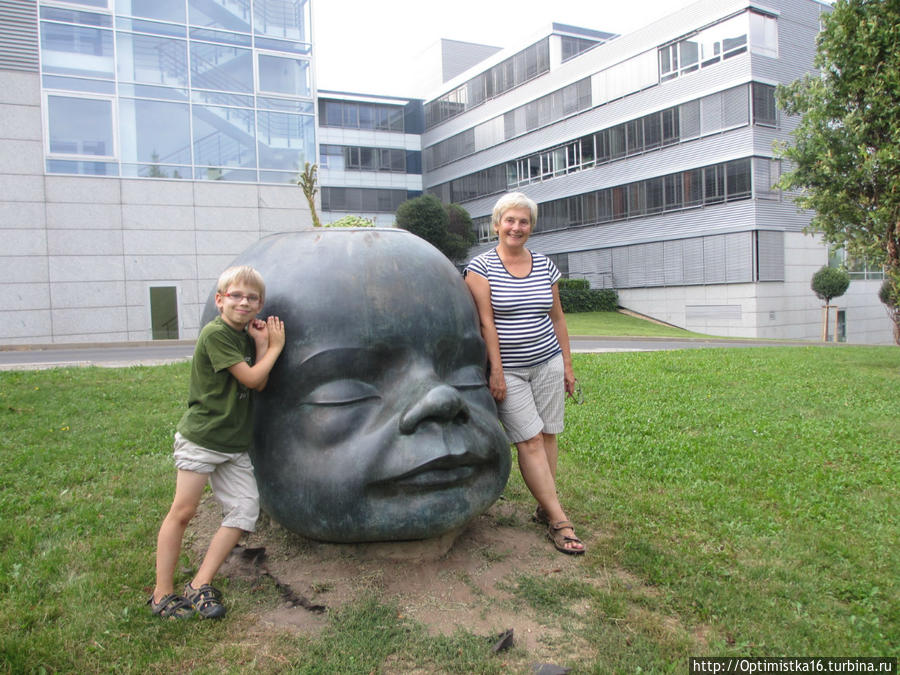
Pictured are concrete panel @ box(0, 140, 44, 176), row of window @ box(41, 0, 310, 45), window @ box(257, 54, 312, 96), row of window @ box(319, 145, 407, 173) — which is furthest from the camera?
row of window @ box(319, 145, 407, 173)

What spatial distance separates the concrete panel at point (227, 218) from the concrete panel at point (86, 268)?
105 inches

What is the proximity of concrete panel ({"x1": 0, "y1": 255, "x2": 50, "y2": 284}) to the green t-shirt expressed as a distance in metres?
19.8

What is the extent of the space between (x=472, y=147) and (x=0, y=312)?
2907 cm

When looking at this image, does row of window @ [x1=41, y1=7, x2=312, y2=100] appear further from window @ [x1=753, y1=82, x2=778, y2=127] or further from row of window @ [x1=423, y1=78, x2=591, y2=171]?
window @ [x1=753, y1=82, x2=778, y2=127]

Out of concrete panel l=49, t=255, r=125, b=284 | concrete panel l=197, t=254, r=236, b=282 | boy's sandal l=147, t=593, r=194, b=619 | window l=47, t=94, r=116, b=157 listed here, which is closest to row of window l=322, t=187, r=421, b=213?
concrete panel l=197, t=254, r=236, b=282

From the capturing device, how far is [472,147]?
4247 centimetres

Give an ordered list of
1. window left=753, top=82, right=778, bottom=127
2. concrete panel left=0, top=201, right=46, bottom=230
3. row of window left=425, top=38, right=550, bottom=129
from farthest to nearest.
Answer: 1. row of window left=425, top=38, right=550, bottom=129
2. window left=753, top=82, right=778, bottom=127
3. concrete panel left=0, top=201, right=46, bottom=230

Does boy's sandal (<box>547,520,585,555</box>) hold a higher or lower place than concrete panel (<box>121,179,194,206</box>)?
lower

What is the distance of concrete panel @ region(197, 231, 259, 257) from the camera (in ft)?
70.3

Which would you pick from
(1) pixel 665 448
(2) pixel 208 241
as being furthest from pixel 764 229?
(1) pixel 665 448

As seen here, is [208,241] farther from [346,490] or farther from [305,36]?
[346,490]

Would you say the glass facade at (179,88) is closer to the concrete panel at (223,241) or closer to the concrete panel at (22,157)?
the concrete panel at (22,157)

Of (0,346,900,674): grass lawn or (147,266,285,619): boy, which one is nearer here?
(0,346,900,674): grass lawn

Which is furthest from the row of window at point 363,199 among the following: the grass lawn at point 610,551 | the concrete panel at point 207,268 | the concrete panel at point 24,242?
the grass lawn at point 610,551
